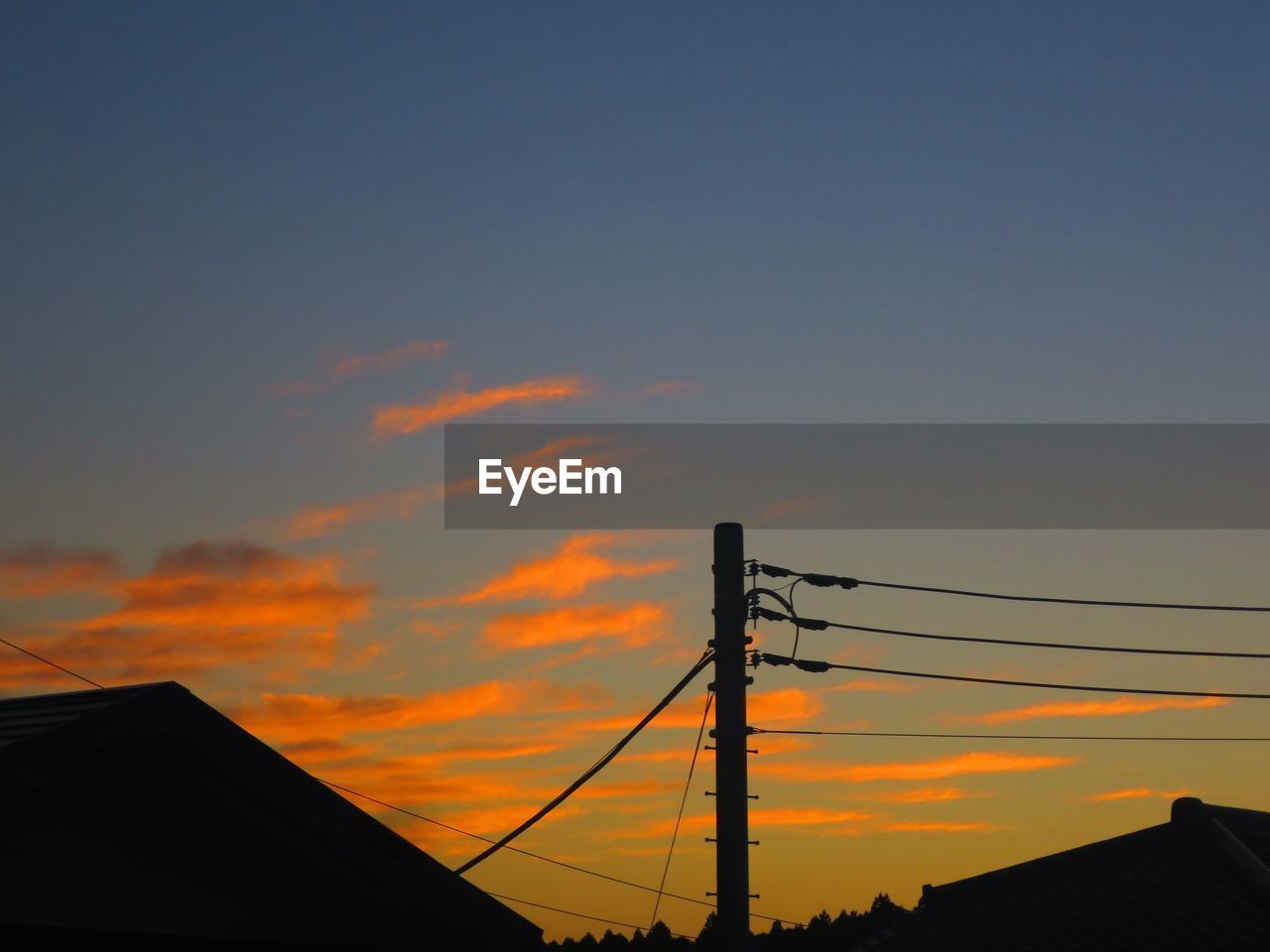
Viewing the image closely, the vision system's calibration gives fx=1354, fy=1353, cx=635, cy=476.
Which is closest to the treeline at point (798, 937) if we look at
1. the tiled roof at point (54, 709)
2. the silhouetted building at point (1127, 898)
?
the silhouetted building at point (1127, 898)

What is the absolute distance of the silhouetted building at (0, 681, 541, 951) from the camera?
862 cm

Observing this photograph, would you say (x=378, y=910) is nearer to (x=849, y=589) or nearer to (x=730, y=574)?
(x=730, y=574)

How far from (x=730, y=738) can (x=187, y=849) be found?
8.45 meters

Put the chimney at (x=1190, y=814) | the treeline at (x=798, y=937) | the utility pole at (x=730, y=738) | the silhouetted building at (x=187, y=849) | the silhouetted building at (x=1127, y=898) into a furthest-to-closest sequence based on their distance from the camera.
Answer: the treeline at (x=798, y=937), the chimney at (x=1190, y=814), the silhouetted building at (x=1127, y=898), the utility pole at (x=730, y=738), the silhouetted building at (x=187, y=849)

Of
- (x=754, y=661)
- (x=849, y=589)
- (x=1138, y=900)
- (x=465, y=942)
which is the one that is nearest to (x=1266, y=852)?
(x=1138, y=900)

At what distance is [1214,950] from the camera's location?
19.9 meters

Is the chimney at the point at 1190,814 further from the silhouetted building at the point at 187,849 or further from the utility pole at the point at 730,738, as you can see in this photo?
the silhouetted building at the point at 187,849

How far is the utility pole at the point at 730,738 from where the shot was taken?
635 inches

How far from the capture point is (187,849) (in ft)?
31.2

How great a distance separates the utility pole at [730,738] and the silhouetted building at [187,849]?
595 cm

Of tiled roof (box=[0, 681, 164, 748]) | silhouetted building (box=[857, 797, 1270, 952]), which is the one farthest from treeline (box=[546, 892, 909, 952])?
tiled roof (box=[0, 681, 164, 748])

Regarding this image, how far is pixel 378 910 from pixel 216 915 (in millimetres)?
1245

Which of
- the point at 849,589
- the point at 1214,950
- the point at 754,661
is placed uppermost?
the point at 849,589

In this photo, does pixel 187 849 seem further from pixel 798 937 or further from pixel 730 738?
pixel 798 937
